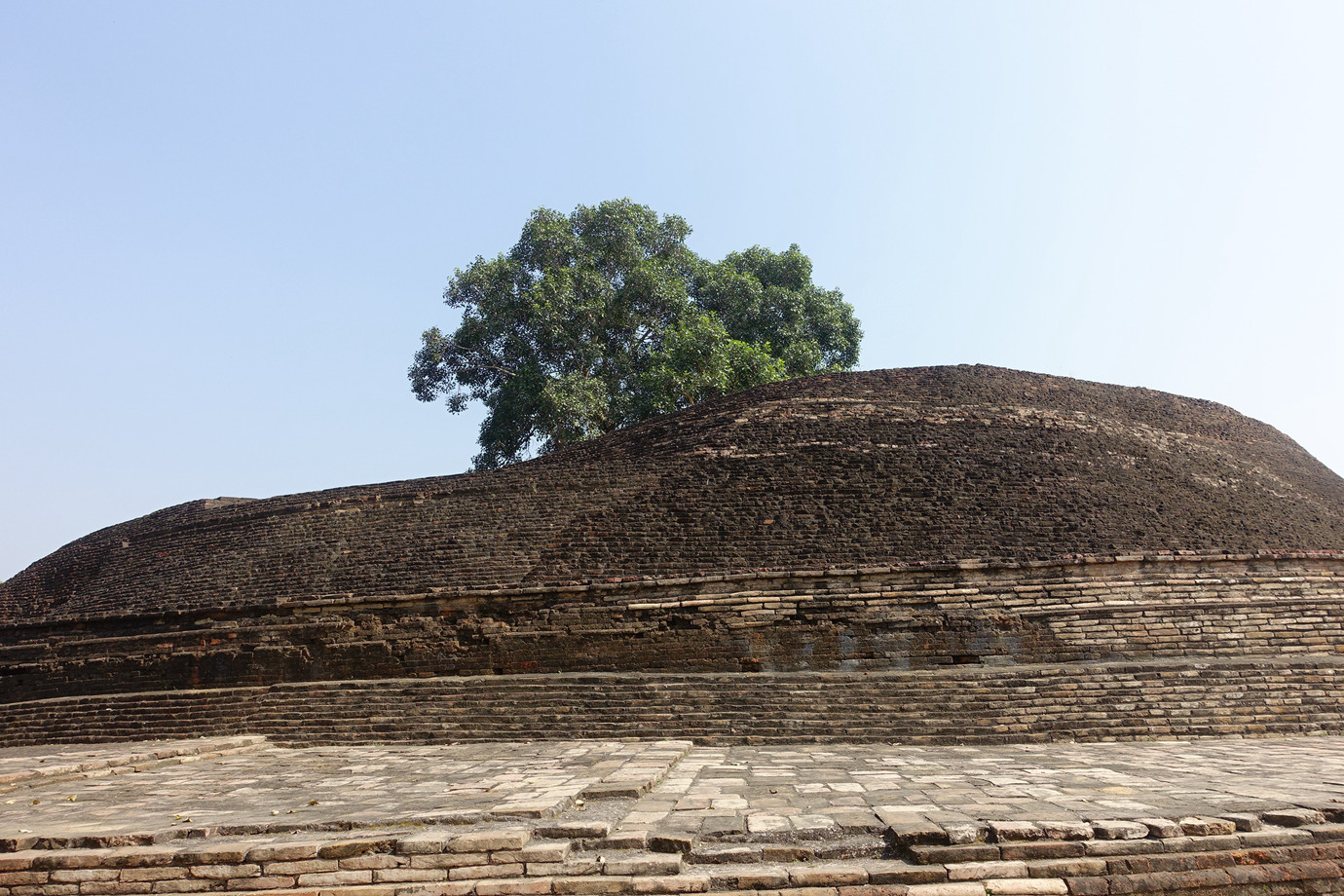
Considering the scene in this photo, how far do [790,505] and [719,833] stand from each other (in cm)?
666

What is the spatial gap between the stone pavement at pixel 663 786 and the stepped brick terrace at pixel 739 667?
0.13 ft

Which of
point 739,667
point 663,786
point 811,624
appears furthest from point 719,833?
point 811,624

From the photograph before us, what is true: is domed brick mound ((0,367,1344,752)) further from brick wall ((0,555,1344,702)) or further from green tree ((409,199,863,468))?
green tree ((409,199,863,468))

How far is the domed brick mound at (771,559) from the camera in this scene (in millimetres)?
7883

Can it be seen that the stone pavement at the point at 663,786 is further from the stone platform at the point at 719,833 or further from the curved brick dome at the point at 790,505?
the curved brick dome at the point at 790,505

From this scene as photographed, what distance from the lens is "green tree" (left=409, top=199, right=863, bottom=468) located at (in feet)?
60.3

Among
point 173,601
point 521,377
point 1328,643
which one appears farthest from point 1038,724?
point 521,377

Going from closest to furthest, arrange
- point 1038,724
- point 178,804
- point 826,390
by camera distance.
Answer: point 178,804 → point 1038,724 → point 826,390

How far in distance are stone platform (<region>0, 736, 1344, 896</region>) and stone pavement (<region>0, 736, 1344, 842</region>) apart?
0.08ft

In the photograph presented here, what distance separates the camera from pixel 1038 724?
252 inches

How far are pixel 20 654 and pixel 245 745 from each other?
5407mm

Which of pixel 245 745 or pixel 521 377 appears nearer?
pixel 245 745

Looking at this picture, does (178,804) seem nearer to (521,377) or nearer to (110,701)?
(110,701)

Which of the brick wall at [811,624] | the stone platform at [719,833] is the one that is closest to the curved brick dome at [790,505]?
the brick wall at [811,624]
